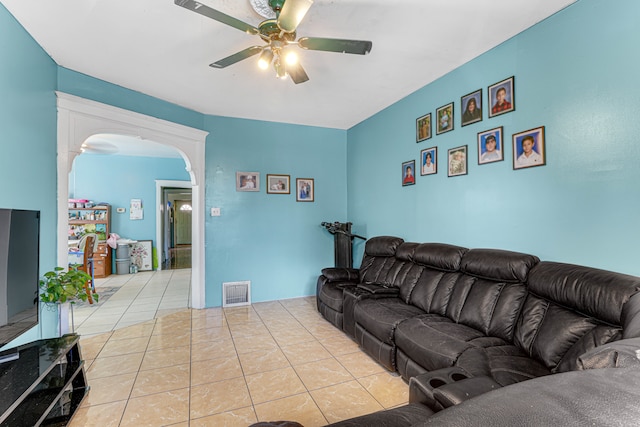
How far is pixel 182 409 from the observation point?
1968 millimetres

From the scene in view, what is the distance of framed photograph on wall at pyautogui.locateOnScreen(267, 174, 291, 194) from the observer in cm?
450

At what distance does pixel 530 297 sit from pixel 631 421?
2033mm

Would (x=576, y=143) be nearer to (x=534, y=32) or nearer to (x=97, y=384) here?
(x=534, y=32)

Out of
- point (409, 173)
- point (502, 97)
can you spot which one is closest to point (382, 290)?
point (409, 173)

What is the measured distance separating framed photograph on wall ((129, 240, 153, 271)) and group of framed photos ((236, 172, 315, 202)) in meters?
3.79

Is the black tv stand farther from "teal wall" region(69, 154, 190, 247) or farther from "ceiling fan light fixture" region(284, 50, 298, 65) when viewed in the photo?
"teal wall" region(69, 154, 190, 247)

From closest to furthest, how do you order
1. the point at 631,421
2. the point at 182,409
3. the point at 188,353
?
the point at 631,421, the point at 182,409, the point at 188,353

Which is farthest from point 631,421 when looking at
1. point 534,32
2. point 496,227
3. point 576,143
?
point 534,32

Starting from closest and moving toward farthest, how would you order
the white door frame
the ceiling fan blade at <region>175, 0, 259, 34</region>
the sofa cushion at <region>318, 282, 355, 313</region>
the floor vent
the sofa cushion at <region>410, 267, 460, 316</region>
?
the ceiling fan blade at <region>175, 0, 259, 34</region> → the sofa cushion at <region>410, 267, 460, 316</region> → the sofa cushion at <region>318, 282, 355, 313</region> → the floor vent → the white door frame

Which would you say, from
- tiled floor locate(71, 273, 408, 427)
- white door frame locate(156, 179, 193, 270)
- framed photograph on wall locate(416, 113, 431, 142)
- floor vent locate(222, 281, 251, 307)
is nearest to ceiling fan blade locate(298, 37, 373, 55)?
framed photograph on wall locate(416, 113, 431, 142)

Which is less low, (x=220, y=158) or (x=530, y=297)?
(x=220, y=158)

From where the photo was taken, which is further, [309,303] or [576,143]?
[309,303]

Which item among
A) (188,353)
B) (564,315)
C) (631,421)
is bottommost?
(188,353)

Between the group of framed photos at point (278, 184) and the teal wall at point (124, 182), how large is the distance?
3375mm
